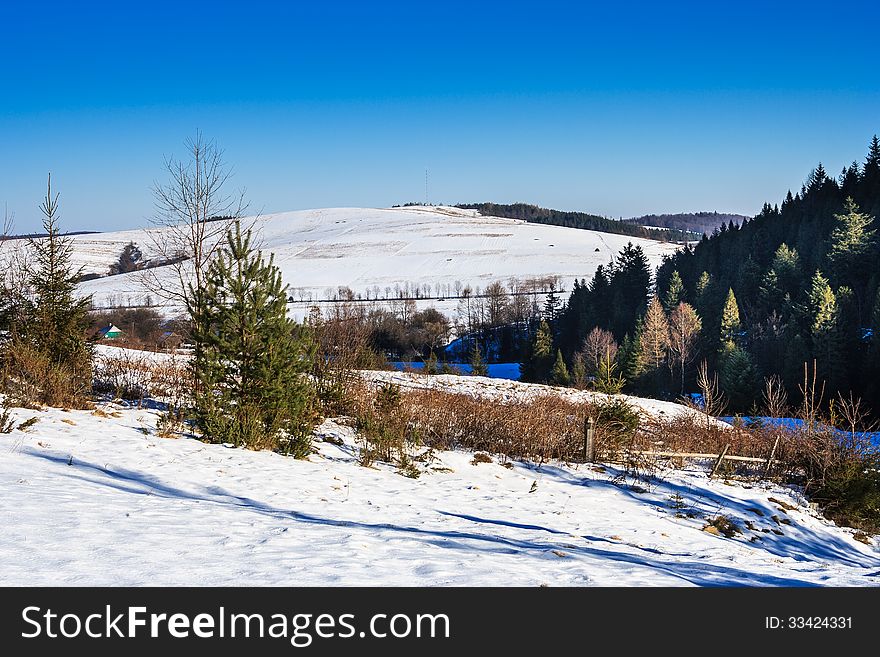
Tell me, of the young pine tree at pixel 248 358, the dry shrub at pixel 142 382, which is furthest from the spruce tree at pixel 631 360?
the young pine tree at pixel 248 358

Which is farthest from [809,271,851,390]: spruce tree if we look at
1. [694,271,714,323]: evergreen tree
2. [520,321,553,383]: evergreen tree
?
[520,321,553,383]: evergreen tree

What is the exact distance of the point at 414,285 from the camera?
133 m

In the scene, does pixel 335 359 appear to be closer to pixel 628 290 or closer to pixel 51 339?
pixel 51 339

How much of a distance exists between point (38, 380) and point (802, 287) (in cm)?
6993

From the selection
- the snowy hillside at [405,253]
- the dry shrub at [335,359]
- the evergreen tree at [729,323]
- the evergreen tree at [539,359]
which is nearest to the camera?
the dry shrub at [335,359]

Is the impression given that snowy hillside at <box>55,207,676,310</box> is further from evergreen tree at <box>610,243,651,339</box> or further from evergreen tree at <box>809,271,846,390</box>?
evergreen tree at <box>809,271,846,390</box>

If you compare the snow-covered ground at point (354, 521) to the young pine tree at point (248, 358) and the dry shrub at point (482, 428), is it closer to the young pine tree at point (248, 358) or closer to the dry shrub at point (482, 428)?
the young pine tree at point (248, 358)

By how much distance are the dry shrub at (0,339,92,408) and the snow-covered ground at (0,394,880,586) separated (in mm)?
679

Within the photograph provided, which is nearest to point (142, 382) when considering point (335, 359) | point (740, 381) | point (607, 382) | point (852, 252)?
point (335, 359)

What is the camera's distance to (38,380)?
43.4 feet

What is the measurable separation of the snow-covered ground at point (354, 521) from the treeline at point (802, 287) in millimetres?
27899

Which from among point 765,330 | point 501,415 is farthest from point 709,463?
point 765,330

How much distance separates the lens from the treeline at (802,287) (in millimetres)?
52625
